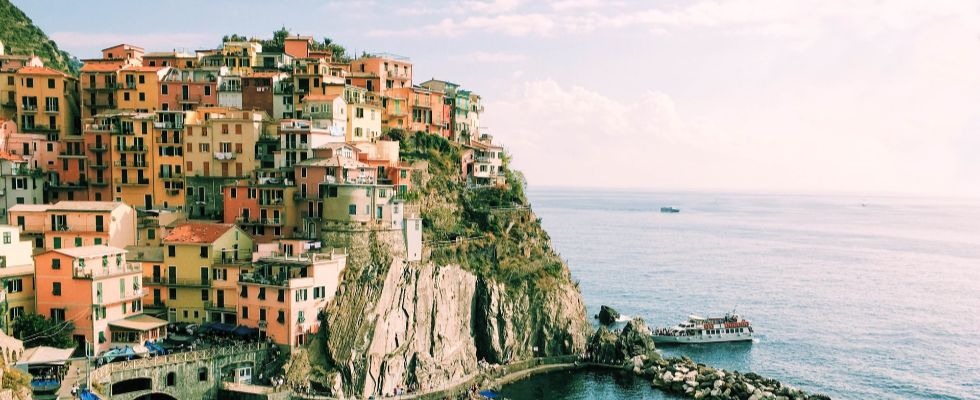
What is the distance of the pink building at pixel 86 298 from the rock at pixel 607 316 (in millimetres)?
55906

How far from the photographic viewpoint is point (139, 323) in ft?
178

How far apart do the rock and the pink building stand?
55906 mm

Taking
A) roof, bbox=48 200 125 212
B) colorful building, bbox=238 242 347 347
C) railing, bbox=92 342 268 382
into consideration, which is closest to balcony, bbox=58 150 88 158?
roof, bbox=48 200 125 212

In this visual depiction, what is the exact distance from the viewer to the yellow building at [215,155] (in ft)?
225

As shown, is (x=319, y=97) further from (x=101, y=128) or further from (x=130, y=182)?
(x=101, y=128)

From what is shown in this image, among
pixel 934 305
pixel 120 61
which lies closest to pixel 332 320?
pixel 120 61

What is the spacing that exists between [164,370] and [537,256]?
39.0 meters

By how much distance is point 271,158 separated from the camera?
68562 millimetres

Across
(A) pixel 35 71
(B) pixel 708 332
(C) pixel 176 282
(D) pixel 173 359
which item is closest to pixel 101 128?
(A) pixel 35 71

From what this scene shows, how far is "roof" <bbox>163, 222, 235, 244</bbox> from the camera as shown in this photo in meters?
59.7

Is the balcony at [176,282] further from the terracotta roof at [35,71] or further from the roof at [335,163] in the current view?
the terracotta roof at [35,71]

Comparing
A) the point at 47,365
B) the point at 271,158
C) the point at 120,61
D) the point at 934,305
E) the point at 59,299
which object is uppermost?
the point at 120,61

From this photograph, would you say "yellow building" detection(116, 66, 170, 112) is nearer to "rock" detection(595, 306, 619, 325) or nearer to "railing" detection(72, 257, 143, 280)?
"railing" detection(72, 257, 143, 280)

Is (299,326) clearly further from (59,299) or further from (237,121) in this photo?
(237,121)
